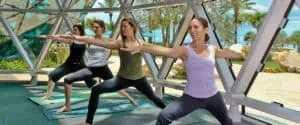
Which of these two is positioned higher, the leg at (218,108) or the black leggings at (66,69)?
the leg at (218,108)

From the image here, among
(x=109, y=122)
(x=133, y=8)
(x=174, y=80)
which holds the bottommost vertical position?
(x=174, y=80)

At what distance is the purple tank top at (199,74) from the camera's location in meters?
3.27

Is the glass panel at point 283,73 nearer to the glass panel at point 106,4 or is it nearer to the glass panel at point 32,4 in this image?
the glass panel at point 106,4

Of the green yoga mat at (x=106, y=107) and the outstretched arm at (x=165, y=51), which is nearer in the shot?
the outstretched arm at (x=165, y=51)

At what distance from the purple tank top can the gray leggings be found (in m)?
0.06

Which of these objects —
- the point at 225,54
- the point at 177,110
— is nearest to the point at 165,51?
the point at 177,110

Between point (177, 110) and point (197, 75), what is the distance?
404mm

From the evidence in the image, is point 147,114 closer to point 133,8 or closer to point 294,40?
point 294,40

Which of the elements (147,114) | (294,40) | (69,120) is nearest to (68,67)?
(69,120)

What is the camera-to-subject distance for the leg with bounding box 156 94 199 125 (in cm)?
314

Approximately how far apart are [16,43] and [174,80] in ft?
18.1

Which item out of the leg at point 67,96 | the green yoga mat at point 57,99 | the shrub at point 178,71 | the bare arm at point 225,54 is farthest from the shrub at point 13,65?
the bare arm at point 225,54

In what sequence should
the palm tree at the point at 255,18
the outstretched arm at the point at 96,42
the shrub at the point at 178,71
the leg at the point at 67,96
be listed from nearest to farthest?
the outstretched arm at the point at 96,42 → the palm tree at the point at 255,18 → the leg at the point at 67,96 → the shrub at the point at 178,71

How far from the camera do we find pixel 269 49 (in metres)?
5.09
